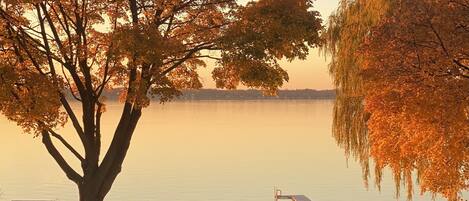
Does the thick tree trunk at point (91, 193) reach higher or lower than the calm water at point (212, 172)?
higher

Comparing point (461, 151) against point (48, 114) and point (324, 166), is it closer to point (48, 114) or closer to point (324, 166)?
point (48, 114)

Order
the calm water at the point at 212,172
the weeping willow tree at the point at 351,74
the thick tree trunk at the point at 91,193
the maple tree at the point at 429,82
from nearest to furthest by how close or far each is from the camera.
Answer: the maple tree at the point at 429,82 → the thick tree trunk at the point at 91,193 → the weeping willow tree at the point at 351,74 → the calm water at the point at 212,172

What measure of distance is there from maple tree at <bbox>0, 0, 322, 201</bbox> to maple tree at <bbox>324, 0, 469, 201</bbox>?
2033mm

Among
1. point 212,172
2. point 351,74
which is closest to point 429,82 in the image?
point 351,74

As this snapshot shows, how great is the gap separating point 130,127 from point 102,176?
1.54m

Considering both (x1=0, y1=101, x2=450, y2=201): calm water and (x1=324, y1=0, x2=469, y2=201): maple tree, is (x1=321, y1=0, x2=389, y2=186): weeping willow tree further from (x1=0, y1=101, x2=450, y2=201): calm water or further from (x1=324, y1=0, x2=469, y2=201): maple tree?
(x1=0, y1=101, x2=450, y2=201): calm water

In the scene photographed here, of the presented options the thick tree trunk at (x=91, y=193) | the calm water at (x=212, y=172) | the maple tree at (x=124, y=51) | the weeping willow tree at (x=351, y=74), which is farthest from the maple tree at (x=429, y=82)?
the calm water at (x=212, y=172)

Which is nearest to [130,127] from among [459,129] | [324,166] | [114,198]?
[459,129]

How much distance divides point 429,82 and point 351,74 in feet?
35.0

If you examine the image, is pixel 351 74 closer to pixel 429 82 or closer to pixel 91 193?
pixel 429 82

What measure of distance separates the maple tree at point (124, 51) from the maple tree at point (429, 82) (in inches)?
80.0

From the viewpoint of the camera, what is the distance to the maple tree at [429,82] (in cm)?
1563

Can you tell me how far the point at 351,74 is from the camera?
26.3 meters

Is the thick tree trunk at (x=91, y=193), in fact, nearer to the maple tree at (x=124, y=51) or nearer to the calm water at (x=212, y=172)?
the maple tree at (x=124, y=51)
